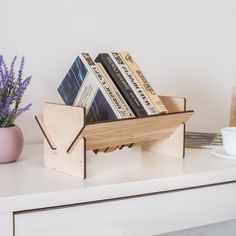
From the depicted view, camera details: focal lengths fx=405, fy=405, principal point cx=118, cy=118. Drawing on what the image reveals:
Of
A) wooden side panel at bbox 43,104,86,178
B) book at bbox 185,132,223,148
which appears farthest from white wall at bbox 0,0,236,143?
wooden side panel at bbox 43,104,86,178

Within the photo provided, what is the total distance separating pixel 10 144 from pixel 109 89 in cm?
22

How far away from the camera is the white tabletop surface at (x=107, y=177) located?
64 cm

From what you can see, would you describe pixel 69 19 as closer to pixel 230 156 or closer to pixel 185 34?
pixel 185 34

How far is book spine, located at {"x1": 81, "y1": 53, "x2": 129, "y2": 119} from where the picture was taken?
2.52ft

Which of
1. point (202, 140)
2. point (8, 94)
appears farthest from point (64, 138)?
point (202, 140)

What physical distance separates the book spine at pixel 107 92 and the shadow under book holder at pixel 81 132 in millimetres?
37

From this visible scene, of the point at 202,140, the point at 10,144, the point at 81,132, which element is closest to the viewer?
the point at 81,132

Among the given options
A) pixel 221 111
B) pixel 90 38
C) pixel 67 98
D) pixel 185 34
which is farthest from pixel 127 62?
pixel 221 111

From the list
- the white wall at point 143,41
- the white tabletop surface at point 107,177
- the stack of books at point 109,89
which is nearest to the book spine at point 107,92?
the stack of books at point 109,89

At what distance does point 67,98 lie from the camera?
808 millimetres

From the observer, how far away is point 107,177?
723mm

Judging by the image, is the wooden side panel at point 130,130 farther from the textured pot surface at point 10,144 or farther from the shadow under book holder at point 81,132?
the textured pot surface at point 10,144

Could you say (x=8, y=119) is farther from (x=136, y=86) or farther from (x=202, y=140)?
(x=202, y=140)

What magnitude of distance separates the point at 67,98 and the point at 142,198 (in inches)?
9.8
